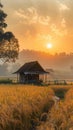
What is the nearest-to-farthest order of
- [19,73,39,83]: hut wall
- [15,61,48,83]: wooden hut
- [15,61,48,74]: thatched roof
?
[19,73,39,83]: hut wall < [15,61,48,83]: wooden hut < [15,61,48,74]: thatched roof

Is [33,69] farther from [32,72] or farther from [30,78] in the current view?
[30,78]

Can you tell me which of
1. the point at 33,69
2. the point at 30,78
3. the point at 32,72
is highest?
the point at 33,69

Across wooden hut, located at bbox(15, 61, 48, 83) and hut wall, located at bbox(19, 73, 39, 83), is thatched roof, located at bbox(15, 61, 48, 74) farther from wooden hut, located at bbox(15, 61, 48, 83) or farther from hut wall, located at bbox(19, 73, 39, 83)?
hut wall, located at bbox(19, 73, 39, 83)

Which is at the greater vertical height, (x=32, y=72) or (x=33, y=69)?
(x=33, y=69)

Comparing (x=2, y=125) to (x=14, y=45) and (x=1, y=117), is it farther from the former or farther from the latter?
(x=14, y=45)

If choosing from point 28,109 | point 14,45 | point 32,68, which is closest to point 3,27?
point 14,45

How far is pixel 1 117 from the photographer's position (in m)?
11.3

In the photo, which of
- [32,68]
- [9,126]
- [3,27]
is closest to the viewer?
[9,126]

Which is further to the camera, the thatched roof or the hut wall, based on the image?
the thatched roof

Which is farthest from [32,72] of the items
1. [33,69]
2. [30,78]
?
[30,78]

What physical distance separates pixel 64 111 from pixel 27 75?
6200 centimetres

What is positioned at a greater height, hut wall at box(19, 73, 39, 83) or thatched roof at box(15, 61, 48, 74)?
thatched roof at box(15, 61, 48, 74)

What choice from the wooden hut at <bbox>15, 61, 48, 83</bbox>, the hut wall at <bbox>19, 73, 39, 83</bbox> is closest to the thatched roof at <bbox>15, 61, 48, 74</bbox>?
the wooden hut at <bbox>15, 61, 48, 83</bbox>

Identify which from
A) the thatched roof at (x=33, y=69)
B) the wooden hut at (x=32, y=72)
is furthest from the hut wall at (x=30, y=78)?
the thatched roof at (x=33, y=69)
